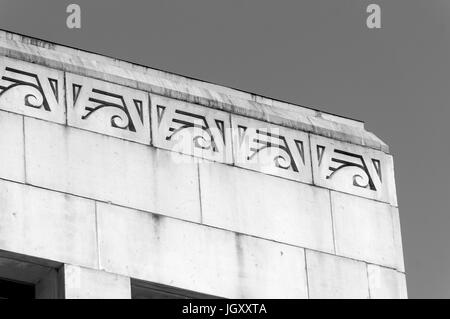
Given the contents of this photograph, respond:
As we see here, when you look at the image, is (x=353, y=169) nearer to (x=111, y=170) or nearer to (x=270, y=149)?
(x=270, y=149)

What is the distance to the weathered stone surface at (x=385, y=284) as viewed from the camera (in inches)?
1617

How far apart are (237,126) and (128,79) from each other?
174 cm

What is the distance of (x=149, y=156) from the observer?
3997 centimetres

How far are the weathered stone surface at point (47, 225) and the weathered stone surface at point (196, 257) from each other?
0.77ft

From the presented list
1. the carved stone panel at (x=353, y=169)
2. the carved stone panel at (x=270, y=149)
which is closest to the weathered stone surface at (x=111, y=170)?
the carved stone panel at (x=270, y=149)

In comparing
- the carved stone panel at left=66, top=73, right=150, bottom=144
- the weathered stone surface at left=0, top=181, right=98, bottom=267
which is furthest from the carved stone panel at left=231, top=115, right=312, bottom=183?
the weathered stone surface at left=0, top=181, right=98, bottom=267

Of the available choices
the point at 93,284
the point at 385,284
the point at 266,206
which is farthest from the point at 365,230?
the point at 93,284

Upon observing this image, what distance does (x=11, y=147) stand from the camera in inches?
1526

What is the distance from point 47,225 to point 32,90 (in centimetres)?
204

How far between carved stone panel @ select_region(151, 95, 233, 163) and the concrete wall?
0.02m

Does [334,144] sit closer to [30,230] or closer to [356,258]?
[356,258]

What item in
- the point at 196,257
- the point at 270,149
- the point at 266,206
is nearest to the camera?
the point at 196,257

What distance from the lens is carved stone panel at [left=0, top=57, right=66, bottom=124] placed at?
128ft

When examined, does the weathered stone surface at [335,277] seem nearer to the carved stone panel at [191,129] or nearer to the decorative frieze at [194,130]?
the decorative frieze at [194,130]
